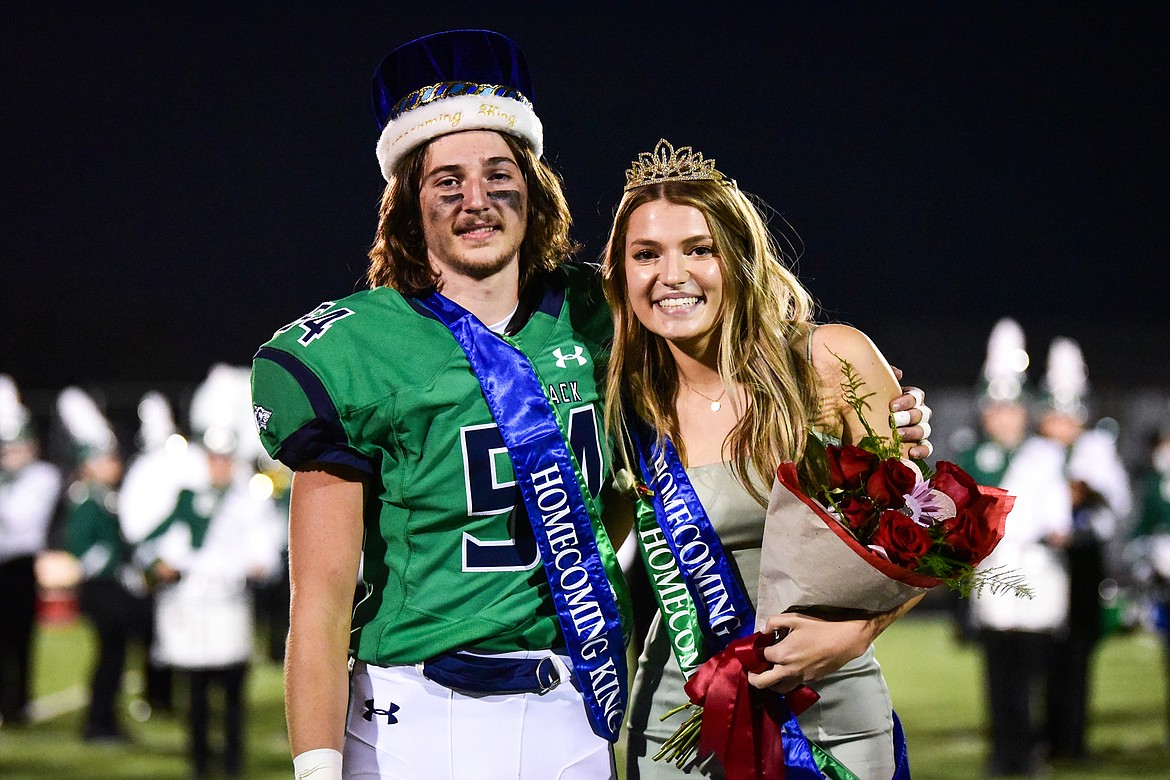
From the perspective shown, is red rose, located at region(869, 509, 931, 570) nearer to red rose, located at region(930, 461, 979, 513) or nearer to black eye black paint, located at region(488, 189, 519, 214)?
red rose, located at region(930, 461, 979, 513)

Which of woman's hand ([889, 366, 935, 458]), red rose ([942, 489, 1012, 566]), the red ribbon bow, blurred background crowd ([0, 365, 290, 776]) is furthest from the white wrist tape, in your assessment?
blurred background crowd ([0, 365, 290, 776])

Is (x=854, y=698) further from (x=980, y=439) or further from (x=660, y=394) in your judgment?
(x=980, y=439)

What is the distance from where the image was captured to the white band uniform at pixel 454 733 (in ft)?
7.67

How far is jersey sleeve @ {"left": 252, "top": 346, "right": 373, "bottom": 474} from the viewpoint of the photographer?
228cm

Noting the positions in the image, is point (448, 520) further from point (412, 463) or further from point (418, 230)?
point (418, 230)

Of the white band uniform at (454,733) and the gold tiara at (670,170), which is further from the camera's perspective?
the gold tiara at (670,170)

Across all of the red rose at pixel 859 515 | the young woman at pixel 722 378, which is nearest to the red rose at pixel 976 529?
the red rose at pixel 859 515

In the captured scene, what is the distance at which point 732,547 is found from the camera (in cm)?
272

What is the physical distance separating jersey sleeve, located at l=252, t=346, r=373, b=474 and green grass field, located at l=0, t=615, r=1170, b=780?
5628 mm

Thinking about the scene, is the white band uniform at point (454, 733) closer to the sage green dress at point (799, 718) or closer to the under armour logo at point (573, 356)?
the sage green dress at point (799, 718)

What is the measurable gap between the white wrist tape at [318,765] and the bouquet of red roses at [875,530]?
83 centimetres

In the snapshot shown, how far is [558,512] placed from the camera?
2.42 m

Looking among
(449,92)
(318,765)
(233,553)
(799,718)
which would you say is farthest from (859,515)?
(233,553)

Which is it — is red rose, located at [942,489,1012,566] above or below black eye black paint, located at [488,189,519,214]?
below
